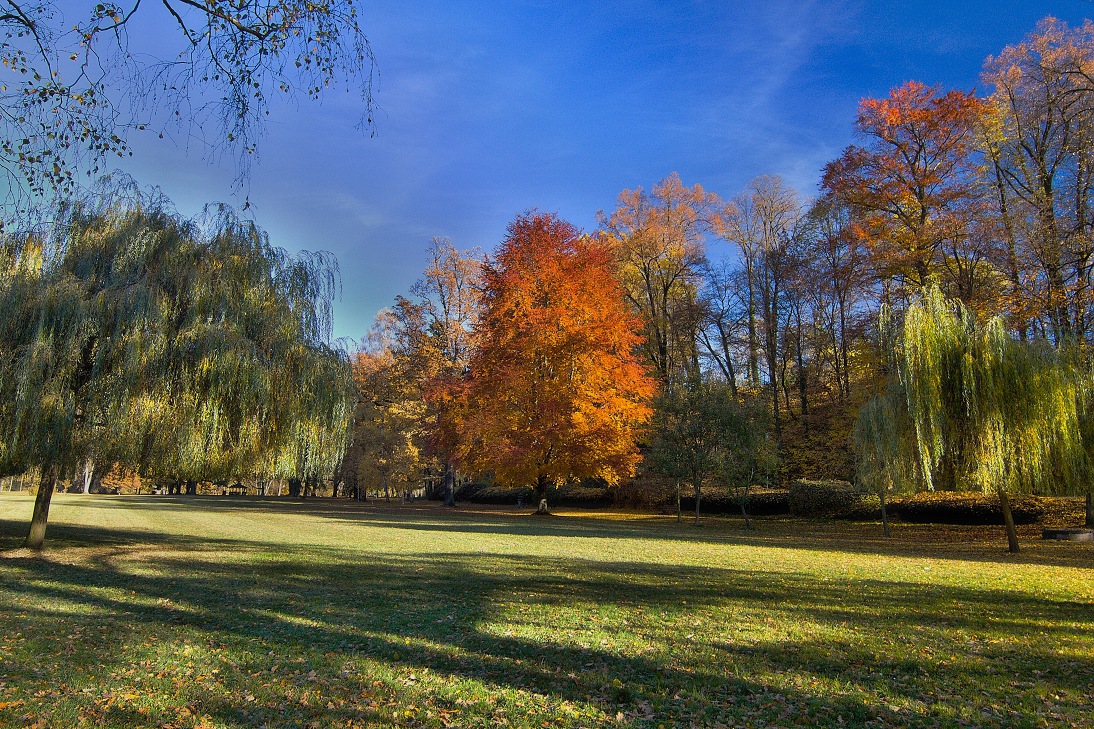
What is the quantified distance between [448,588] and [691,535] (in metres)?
12.4

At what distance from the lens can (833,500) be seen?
24.9 metres

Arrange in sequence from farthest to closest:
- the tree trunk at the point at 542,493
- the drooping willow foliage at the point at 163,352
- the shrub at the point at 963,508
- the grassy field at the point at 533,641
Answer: the tree trunk at the point at 542,493 < the shrub at the point at 963,508 < the drooping willow foliage at the point at 163,352 < the grassy field at the point at 533,641

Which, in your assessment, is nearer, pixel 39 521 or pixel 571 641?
pixel 571 641

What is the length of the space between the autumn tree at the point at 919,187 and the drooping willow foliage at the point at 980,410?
7.54 m

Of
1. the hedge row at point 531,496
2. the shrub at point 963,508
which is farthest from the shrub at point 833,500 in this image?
the hedge row at point 531,496

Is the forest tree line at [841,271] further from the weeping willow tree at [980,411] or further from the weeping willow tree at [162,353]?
the weeping willow tree at [162,353]

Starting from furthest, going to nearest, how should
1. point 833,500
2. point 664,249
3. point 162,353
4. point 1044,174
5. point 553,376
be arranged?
point 664,249
point 553,376
point 833,500
point 1044,174
point 162,353

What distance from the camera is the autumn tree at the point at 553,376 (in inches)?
955

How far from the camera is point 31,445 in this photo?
9.25 m

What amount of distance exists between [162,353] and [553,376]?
56.5ft

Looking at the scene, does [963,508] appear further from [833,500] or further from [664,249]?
[664,249]

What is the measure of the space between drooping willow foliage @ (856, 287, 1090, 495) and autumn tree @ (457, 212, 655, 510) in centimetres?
1132

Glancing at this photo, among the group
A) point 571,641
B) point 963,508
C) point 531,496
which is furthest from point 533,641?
point 531,496

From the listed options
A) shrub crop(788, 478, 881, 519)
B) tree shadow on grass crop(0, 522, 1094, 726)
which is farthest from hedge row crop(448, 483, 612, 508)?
tree shadow on grass crop(0, 522, 1094, 726)
